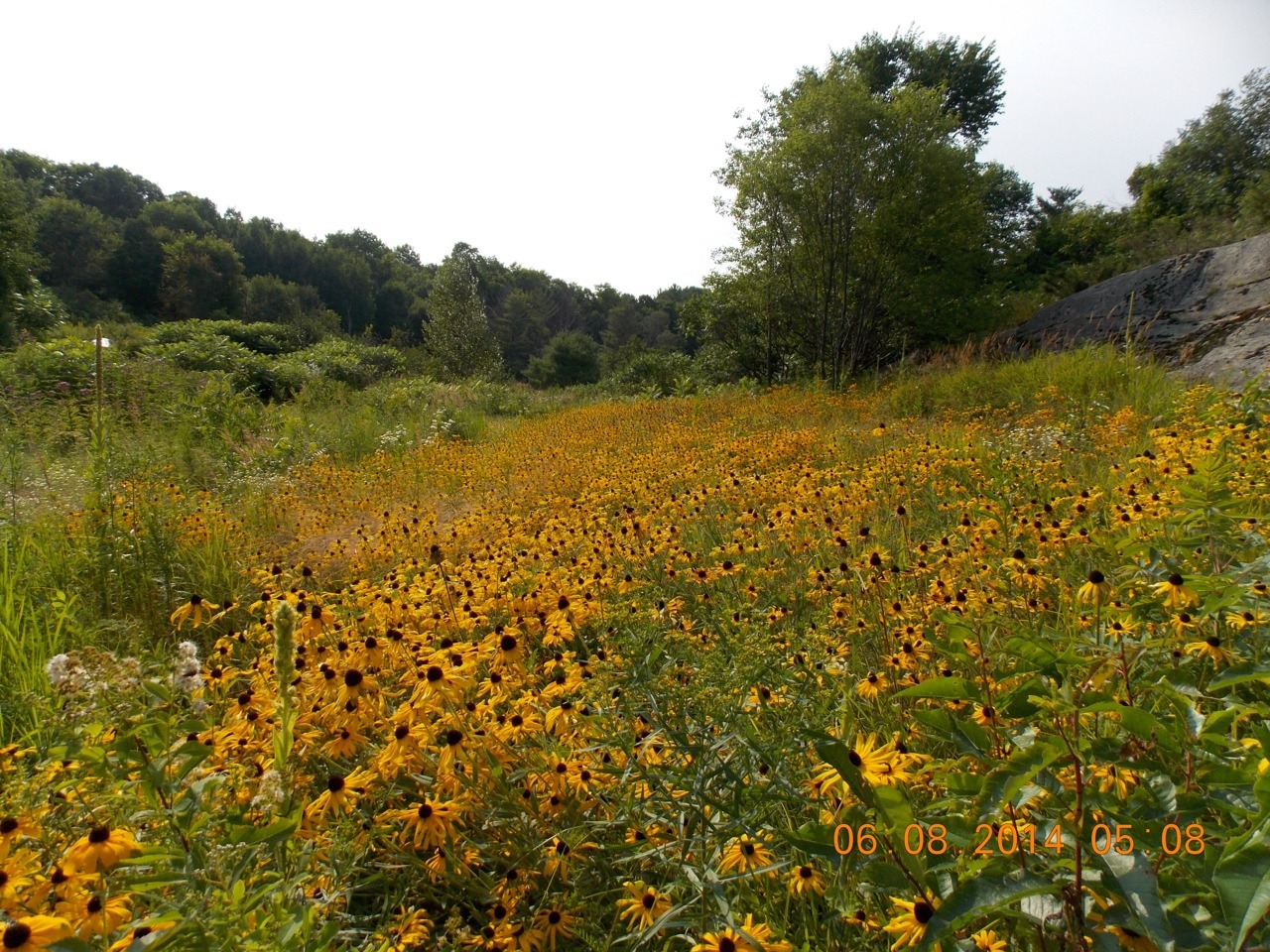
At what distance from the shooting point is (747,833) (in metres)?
1.09

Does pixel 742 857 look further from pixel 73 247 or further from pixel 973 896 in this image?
pixel 73 247

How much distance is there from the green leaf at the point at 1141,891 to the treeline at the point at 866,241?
9232mm

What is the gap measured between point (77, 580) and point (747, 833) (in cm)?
369

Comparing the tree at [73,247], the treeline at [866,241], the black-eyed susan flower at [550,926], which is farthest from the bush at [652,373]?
the tree at [73,247]

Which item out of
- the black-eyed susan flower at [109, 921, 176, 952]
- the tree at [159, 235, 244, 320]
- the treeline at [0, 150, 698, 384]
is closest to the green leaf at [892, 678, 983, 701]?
the black-eyed susan flower at [109, 921, 176, 952]

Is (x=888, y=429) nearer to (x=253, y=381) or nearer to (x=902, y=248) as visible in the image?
(x=902, y=248)

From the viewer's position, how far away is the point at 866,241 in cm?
959

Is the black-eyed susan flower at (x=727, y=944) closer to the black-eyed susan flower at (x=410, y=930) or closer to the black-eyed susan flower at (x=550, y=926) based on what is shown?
the black-eyed susan flower at (x=550, y=926)

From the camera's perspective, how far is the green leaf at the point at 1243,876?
0.50 m

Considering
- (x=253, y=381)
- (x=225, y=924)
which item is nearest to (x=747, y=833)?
(x=225, y=924)

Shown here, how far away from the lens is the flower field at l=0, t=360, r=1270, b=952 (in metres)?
0.68

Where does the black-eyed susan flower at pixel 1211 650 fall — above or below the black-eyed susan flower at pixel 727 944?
above

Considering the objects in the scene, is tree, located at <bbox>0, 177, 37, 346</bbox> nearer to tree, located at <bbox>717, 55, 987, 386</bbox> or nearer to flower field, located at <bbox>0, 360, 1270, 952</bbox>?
tree, located at <bbox>717, 55, 987, 386</bbox>

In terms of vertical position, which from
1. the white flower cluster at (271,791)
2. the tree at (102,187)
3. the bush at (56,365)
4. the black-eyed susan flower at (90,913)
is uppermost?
the tree at (102,187)
